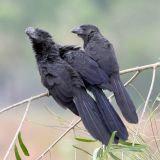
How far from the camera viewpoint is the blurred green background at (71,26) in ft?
40.3

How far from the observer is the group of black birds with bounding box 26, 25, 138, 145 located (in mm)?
2801

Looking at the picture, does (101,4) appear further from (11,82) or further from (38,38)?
(38,38)

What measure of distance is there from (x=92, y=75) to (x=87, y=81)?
0.10ft

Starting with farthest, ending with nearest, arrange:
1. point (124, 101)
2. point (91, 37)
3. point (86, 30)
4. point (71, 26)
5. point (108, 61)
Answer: point (71, 26) < point (86, 30) < point (91, 37) < point (108, 61) < point (124, 101)

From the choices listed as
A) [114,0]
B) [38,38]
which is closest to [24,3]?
[114,0]

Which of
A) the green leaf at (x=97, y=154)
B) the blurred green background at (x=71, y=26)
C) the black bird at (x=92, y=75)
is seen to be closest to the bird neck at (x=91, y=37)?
the black bird at (x=92, y=75)

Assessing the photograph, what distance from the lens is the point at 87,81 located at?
308 cm

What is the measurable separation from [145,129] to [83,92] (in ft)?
1.08

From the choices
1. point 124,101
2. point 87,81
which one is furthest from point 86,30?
point 124,101

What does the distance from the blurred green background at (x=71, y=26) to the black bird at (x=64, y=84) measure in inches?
323

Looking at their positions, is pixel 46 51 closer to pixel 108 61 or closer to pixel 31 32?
pixel 31 32

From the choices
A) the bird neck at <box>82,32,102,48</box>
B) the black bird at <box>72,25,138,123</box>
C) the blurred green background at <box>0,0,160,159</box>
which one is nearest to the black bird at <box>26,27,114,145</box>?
the black bird at <box>72,25,138,123</box>

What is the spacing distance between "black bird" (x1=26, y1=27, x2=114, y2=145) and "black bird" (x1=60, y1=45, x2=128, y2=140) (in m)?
0.02

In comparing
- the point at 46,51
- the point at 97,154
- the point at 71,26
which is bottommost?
the point at 71,26
